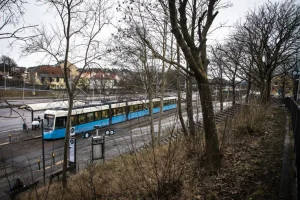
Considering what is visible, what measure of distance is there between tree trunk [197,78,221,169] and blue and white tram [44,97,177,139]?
10.5 m

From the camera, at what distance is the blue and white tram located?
19203 millimetres

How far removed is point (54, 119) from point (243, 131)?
15.8m

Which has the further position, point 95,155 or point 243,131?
point 95,155

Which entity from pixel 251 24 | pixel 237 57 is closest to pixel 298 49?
pixel 251 24

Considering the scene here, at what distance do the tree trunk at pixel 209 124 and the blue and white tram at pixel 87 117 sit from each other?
34.4ft

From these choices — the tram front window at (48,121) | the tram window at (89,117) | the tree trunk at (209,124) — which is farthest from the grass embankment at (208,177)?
the tram window at (89,117)

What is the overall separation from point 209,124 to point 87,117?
18.1m

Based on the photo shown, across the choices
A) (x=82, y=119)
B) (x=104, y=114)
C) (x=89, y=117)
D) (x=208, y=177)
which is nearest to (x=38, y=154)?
(x=82, y=119)

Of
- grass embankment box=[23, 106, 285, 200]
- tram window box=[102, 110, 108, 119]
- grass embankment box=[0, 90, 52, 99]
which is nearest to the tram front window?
tram window box=[102, 110, 108, 119]

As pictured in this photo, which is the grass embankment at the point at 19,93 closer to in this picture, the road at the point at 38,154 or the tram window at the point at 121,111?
the road at the point at 38,154

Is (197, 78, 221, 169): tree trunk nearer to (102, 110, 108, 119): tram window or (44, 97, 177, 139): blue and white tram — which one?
(44, 97, 177, 139): blue and white tram

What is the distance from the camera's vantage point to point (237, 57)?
939 inches

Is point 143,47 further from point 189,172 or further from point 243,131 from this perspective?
point 189,172

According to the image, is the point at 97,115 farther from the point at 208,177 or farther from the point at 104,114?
the point at 208,177
